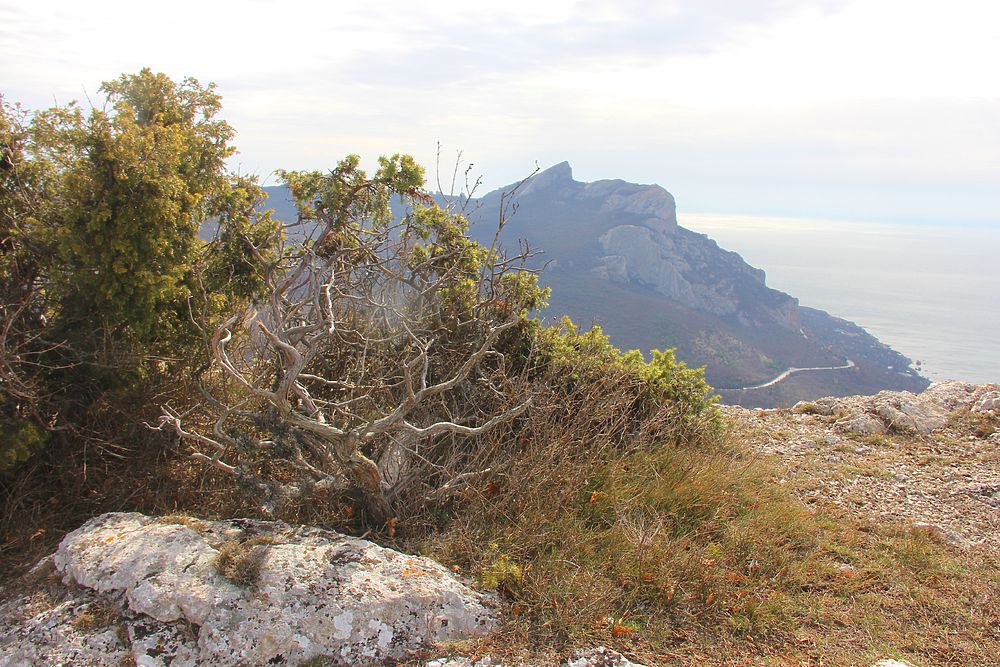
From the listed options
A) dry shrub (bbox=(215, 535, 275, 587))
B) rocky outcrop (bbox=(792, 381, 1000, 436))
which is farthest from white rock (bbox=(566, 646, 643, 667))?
rocky outcrop (bbox=(792, 381, 1000, 436))

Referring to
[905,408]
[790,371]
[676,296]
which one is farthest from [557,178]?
[905,408]

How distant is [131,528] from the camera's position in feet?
11.9

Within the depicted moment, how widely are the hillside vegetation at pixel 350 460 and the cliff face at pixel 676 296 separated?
175ft

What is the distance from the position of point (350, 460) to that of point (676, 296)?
327ft

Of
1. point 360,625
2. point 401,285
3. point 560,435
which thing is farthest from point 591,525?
point 401,285

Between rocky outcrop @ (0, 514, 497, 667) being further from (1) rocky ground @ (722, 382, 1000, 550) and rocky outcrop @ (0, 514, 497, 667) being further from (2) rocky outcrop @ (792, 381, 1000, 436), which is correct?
(2) rocky outcrop @ (792, 381, 1000, 436)

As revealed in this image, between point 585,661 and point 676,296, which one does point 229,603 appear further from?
point 676,296

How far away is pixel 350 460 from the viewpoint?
3861 millimetres

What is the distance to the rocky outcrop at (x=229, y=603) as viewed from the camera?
2.93 meters

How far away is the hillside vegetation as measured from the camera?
12.2 ft

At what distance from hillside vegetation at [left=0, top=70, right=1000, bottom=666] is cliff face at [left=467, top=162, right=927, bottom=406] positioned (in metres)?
53.2

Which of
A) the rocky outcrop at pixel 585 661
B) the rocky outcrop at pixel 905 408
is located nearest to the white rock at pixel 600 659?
the rocky outcrop at pixel 585 661

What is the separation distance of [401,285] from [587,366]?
7.53 feet

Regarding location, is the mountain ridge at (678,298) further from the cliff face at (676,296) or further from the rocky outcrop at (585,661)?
the rocky outcrop at (585,661)
